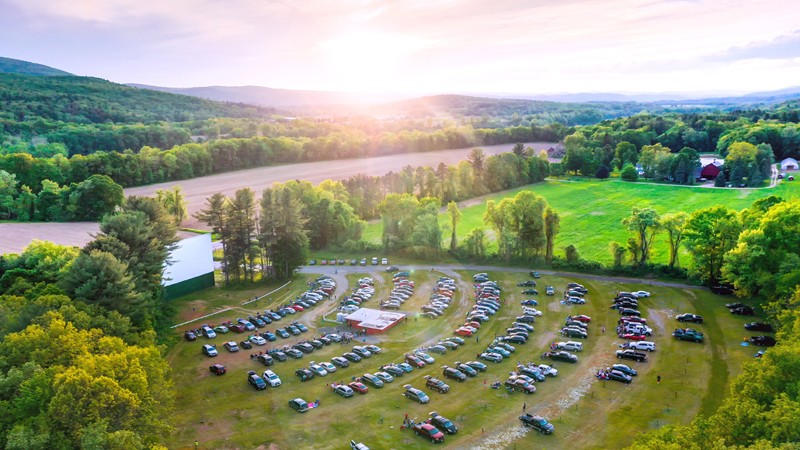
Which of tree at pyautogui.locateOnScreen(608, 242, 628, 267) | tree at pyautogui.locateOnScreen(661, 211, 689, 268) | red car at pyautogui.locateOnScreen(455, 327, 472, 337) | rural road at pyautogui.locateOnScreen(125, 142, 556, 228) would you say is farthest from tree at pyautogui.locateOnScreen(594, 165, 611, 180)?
red car at pyautogui.locateOnScreen(455, 327, 472, 337)

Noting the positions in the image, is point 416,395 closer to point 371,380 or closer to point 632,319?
point 371,380

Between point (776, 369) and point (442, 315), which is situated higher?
point (776, 369)

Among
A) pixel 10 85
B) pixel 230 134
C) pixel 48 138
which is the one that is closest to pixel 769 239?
pixel 48 138

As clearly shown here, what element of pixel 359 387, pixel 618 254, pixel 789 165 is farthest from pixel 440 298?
pixel 789 165

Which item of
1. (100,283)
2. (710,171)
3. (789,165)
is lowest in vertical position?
(710,171)

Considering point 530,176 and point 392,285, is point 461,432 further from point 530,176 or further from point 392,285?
point 530,176
